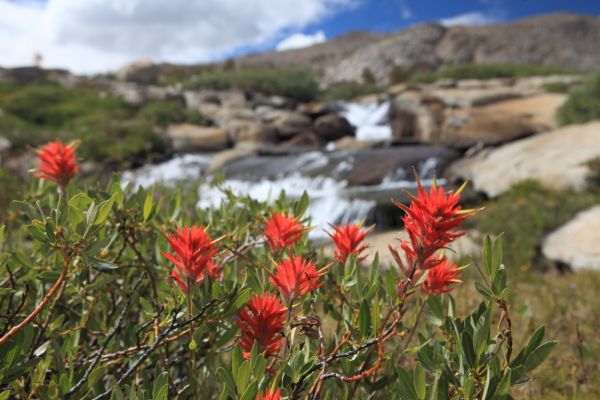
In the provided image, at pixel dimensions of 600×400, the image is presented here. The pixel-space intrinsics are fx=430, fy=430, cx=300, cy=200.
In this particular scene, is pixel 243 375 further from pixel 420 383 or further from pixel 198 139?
pixel 198 139

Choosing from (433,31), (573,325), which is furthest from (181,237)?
(433,31)

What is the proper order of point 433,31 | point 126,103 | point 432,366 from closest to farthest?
point 432,366 → point 126,103 → point 433,31

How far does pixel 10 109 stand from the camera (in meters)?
20.9

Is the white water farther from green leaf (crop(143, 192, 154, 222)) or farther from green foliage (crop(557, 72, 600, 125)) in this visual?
green leaf (crop(143, 192, 154, 222))

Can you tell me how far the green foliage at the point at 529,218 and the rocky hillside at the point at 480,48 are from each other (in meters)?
46.7

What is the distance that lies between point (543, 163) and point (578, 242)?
337cm

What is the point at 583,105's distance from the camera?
11898mm

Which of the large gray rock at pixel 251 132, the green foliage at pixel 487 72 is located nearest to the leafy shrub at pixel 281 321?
the large gray rock at pixel 251 132

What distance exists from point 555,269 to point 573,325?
2.72 meters

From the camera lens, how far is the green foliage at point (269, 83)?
2806 centimetres

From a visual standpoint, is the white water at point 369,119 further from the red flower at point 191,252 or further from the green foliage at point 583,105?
the red flower at point 191,252

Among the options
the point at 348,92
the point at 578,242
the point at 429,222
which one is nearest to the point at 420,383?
the point at 429,222

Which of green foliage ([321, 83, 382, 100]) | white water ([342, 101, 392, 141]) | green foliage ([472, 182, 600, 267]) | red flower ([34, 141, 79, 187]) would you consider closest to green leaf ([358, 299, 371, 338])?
red flower ([34, 141, 79, 187])

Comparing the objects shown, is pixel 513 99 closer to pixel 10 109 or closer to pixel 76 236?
pixel 76 236
